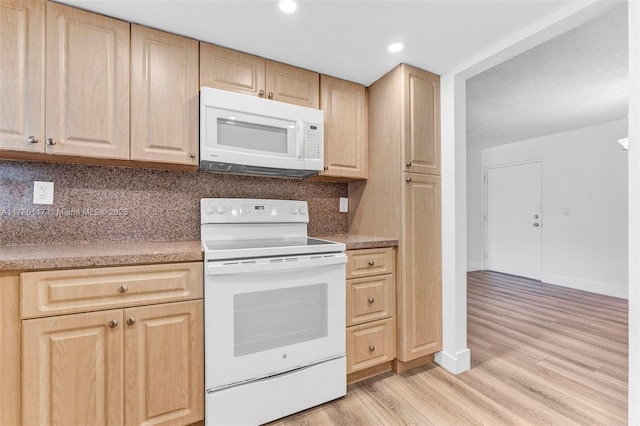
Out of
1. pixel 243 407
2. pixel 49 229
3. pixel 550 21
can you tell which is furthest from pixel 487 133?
pixel 49 229

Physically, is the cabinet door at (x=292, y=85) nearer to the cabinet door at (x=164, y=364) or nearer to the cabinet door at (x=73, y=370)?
the cabinet door at (x=164, y=364)

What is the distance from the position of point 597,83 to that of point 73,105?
390 centimetres

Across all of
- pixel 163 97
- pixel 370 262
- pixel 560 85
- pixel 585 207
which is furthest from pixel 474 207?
pixel 163 97

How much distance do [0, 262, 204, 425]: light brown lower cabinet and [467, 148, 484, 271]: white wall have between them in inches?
199

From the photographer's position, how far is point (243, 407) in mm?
1498

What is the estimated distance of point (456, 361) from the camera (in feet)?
6.71

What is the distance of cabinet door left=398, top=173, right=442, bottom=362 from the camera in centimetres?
201

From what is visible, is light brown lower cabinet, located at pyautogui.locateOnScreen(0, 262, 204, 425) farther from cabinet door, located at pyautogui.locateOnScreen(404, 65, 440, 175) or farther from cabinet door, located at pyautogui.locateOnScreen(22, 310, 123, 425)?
cabinet door, located at pyautogui.locateOnScreen(404, 65, 440, 175)

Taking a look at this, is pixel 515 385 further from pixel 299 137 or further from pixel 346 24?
pixel 346 24

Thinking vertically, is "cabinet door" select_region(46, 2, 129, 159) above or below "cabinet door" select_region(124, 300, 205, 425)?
above

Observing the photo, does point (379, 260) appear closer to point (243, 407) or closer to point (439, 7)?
point (243, 407)

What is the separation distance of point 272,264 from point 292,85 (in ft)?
4.03

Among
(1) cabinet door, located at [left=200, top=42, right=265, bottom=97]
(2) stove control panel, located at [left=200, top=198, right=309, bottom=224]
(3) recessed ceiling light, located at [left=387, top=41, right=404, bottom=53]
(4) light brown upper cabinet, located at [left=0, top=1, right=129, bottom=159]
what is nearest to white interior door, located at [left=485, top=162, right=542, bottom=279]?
(3) recessed ceiling light, located at [left=387, top=41, right=404, bottom=53]

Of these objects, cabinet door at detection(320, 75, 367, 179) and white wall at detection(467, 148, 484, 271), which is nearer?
cabinet door at detection(320, 75, 367, 179)
